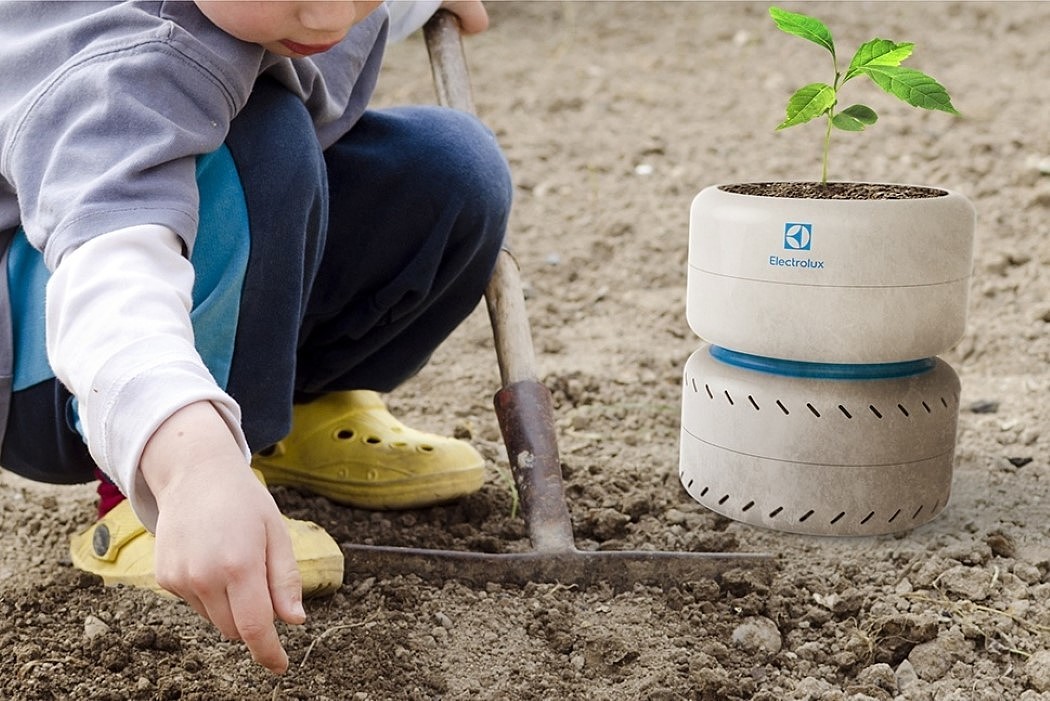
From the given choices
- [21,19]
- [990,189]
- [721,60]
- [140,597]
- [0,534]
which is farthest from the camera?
[721,60]

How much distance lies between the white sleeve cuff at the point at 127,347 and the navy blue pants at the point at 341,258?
1.02 ft

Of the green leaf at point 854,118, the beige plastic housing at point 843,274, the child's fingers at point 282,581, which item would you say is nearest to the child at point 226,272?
the child's fingers at point 282,581

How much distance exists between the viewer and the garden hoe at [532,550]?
1.53 metres

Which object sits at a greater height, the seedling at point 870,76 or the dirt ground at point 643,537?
the seedling at point 870,76

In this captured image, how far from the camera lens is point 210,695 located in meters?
1.28

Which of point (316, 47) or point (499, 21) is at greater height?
point (316, 47)

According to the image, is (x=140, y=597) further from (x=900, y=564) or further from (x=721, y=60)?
(x=721, y=60)

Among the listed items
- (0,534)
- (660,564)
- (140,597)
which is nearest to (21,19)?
(140,597)

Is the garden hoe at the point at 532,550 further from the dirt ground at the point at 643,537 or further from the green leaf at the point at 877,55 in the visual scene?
the green leaf at the point at 877,55

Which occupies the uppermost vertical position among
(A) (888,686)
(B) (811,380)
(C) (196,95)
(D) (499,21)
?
(C) (196,95)

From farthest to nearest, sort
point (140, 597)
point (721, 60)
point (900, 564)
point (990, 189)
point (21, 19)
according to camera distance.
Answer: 1. point (721, 60)
2. point (990, 189)
3. point (900, 564)
4. point (140, 597)
5. point (21, 19)

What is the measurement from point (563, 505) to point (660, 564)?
0.53 ft

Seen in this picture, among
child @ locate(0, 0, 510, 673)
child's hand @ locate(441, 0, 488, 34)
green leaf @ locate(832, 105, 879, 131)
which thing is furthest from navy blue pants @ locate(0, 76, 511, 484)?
green leaf @ locate(832, 105, 879, 131)

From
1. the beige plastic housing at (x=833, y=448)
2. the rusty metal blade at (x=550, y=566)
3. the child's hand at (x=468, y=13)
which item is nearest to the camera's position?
the rusty metal blade at (x=550, y=566)
